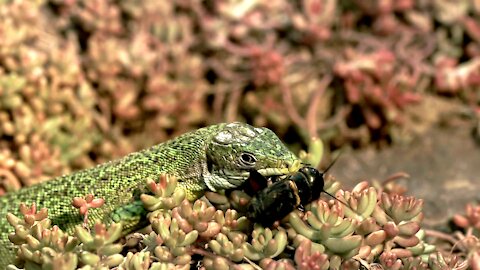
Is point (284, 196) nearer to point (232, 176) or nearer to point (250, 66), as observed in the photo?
point (232, 176)

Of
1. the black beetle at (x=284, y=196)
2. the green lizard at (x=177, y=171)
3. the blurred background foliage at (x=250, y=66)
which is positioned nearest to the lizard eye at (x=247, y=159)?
the green lizard at (x=177, y=171)

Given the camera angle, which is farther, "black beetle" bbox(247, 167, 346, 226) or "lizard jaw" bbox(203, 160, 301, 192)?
"lizard jaw" bbox(203, 160, 301, 192)

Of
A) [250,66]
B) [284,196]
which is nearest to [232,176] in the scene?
[284,196]

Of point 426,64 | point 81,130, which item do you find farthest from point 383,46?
point 81,130

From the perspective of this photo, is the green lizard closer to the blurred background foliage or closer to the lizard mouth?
the lizard mouth

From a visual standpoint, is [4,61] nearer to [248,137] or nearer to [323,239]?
[248,137]

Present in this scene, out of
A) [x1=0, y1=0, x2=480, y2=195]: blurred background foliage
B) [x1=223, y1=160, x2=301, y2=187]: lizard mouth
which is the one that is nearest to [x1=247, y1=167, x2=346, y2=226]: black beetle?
[x1=223, y1=160, x2=301, y2=187]: lizard mouth

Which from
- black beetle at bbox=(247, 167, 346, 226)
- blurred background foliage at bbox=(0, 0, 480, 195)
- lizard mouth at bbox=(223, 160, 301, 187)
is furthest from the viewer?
blurred background foliage at bbox=(0, 0, 480, 195)

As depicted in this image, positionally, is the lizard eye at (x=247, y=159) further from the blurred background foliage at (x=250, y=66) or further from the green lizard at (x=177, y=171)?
the blurred background foliage at (x=250, y=66)
